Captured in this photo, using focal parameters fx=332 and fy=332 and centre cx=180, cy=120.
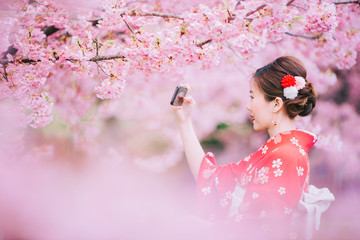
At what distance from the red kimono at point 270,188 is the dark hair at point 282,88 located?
135 mm

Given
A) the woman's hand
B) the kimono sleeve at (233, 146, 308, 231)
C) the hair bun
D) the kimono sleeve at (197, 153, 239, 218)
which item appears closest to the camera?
the kimono sleeve at (233, 146, 308, 231)

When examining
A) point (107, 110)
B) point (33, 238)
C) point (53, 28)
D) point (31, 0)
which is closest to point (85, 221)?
point (33, 238)

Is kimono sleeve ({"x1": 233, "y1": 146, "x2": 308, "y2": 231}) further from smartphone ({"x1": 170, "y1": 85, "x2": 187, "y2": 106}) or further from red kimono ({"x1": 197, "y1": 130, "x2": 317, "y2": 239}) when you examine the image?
smartphone ({"x1": 170, "y1": 85, "x2": 187, "y2": 106})

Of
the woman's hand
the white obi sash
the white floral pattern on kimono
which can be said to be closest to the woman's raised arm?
the woman's hand

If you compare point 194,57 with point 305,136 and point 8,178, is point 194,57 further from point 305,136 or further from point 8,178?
point 8,178

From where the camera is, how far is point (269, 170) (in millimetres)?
1658

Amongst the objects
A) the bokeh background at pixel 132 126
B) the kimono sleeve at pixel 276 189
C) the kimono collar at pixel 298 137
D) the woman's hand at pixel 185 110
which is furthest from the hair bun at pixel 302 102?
the woman's hand at pixel 185 110

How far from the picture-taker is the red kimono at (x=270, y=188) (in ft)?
5.30

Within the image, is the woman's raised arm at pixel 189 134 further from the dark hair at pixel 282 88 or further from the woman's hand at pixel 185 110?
the dark hair at pixel 282 88

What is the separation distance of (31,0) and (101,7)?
553 mm

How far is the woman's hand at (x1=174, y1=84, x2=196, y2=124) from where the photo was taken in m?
2.02

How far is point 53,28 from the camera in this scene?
2492mm

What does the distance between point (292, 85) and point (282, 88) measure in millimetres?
60

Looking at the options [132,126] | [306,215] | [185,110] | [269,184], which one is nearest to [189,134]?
[185,110]
